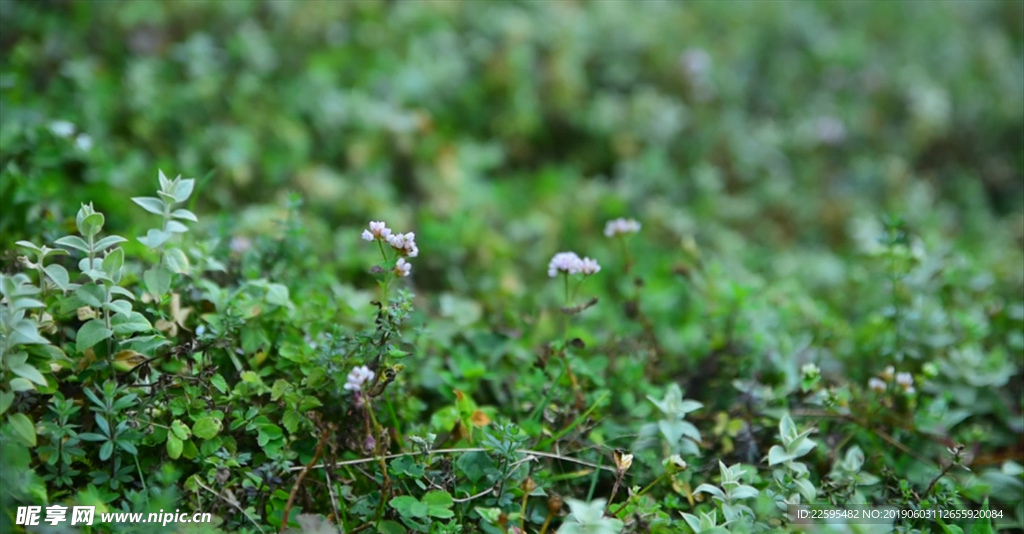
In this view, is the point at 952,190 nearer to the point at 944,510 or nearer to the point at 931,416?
the point at 931,416

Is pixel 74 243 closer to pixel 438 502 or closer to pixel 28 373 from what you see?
pixel 28 373

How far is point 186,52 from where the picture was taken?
3.57m

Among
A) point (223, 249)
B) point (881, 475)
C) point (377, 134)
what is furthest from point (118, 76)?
point (881, 475)

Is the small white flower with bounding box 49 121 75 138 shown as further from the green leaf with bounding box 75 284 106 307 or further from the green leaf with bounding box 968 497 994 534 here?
the green leaf with bounding box 968 497 994 534

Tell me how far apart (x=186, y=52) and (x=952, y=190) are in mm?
3828

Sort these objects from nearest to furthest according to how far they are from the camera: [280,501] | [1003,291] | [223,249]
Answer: [280,501] → [223,249] → [1003,291]

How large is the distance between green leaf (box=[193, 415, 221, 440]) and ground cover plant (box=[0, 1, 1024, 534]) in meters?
0.03

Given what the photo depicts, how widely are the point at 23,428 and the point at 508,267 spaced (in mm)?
1846

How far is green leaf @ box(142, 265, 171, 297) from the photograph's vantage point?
5.94 ft

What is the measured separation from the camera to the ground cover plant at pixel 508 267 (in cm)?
179

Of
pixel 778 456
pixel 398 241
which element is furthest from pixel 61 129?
pixel 778 456

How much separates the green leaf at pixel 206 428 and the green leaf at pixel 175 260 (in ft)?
1.15

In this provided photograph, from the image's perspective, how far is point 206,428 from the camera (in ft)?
5.75

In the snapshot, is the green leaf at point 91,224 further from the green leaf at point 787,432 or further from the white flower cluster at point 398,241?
the green leaf at point 787,432
